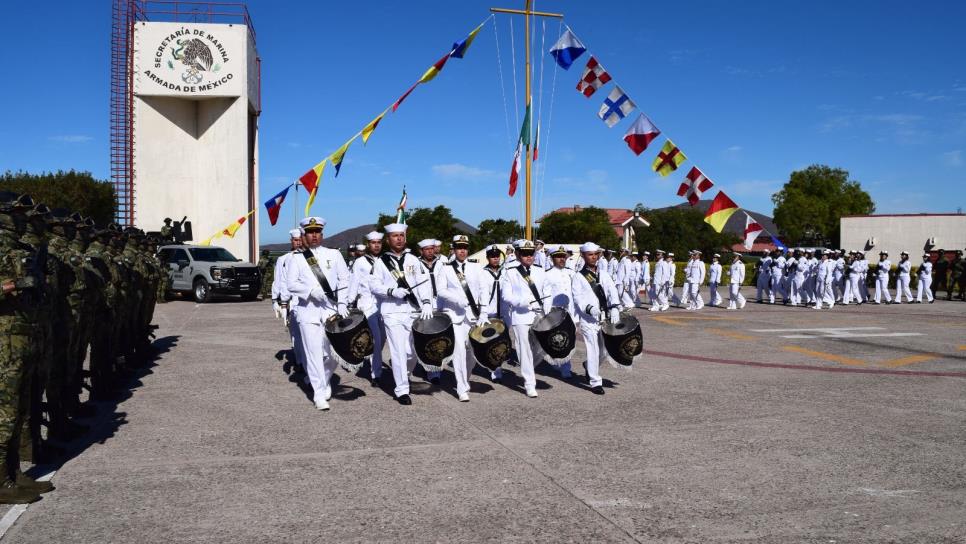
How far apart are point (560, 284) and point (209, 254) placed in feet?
61.7

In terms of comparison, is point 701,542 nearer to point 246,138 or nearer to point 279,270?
point 279,270

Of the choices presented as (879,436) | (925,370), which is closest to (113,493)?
(879,436)

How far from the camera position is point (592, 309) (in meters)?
8.35

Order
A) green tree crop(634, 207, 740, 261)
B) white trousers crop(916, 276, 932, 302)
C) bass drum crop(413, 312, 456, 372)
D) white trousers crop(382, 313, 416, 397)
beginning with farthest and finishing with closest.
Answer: green tree crop(634, 207, 740, 261), white trousers crop(916, 276, 932, 302), white trousers crop(382, 313, 416, 397), bass drum crop(413, 312, 456, 372)

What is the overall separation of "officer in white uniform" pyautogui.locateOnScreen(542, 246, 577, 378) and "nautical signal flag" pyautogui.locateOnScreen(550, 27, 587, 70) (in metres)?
9.27

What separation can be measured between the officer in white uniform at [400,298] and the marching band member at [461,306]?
0.24 metres

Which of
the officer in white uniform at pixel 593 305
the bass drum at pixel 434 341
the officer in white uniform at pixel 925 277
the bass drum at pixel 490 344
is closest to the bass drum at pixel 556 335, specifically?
the officer in white uniform at pixel 593 305

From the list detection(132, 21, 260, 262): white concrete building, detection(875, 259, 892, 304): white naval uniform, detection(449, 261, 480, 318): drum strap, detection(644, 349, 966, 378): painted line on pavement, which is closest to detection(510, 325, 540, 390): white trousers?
detection(449, 261, 480, 318): drum strap

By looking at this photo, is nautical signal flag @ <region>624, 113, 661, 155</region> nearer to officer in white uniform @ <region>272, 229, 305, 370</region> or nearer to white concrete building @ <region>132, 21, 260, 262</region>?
officer in white uniform @ <region>272, 229, 305, 370</region>

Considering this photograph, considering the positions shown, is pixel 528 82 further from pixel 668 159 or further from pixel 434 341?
pixel 434 341

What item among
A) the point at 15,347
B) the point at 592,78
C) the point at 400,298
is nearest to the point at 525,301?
the point at 400,298

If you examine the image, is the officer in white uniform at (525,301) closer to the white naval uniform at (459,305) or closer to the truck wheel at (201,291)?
the white naval uniform at (459,305)

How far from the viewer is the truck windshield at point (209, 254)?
24.1 metres

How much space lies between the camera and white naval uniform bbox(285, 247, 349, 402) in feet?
24.9
